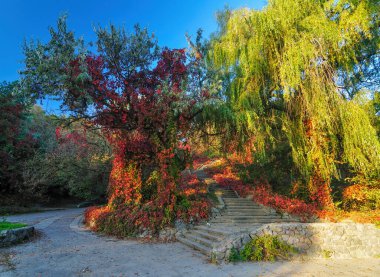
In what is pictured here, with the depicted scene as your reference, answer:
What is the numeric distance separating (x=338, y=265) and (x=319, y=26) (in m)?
6.91

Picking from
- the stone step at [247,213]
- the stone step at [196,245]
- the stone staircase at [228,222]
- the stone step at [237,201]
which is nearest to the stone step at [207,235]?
the stone staircase at [228,222]

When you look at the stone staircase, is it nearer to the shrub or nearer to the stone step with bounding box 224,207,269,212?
the stone step with bounding box 224,207,269,212

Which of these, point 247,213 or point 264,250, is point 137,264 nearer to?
point 264,250

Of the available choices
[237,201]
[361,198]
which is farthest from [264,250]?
[361,198]

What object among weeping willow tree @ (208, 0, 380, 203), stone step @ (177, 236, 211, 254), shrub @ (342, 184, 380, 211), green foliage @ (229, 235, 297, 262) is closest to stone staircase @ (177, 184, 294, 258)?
stone step @ (177, 236, 211, 254)

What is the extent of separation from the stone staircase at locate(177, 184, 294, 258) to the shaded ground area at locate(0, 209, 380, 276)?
1.40ft

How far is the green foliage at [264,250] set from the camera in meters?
6.16

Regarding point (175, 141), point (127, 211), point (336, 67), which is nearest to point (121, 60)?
point (175, 141)

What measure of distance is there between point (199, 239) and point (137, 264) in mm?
2252

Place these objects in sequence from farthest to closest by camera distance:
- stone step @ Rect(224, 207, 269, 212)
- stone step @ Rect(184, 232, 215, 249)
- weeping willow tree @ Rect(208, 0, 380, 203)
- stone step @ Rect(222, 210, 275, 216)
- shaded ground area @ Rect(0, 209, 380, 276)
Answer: stone step @ Rect(224, 207, 269, 212)
stone step @ Rect(222, 210, 275, 216)
weeping willow tree @ Rect(208, 0, 380, 203)
stone step @ Rect(184, 232, 215, 249)
shaded ground area @ Rect(0, 209, 380, 276)

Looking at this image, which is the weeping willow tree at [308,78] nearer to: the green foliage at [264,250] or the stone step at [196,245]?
the green foliage at [264,250]

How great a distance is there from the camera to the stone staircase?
22.9 feet

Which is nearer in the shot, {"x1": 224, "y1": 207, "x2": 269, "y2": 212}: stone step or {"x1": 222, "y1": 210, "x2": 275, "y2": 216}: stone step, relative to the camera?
{"x1": 222, "y1": 210, "x2": 275, "y2": 216}: stone step

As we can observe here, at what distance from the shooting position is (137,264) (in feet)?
18.9
